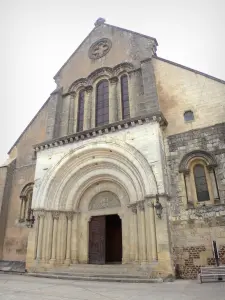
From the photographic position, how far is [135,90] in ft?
39.3

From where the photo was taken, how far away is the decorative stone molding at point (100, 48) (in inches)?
553

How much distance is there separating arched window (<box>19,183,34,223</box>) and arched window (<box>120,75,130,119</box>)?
6.05 m

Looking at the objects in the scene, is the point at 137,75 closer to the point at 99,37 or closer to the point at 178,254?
the point at 99,37

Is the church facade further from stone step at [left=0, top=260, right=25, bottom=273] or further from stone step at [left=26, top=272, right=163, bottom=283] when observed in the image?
stone step at [left=26, top=272, right=163, bottom=283]

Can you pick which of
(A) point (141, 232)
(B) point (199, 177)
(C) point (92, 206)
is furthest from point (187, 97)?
(C) point (92, 206)

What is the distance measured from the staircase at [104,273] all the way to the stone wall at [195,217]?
4.38 feet

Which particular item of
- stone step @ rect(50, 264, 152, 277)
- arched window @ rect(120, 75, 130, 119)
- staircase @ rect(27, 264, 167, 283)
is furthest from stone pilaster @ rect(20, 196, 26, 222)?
arched window @ rect(120, 75, 130, 119)

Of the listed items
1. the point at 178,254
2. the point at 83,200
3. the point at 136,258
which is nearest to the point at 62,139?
the point at 83,200

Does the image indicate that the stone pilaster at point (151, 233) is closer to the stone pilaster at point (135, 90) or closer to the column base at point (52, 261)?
the column base at point (52, 261)

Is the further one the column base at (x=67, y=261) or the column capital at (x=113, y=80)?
the column capital at (x=113, y=80)

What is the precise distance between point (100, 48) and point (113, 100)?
4130mm

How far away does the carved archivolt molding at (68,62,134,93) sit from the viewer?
12.8 meters

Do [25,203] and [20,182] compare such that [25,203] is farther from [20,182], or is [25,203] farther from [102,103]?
[102,103]

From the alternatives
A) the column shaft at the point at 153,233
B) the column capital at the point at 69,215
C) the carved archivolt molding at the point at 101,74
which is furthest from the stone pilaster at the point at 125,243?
the carved archivolt molding at the point at 101,74
